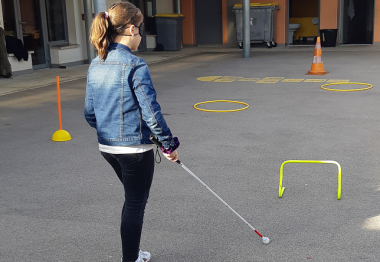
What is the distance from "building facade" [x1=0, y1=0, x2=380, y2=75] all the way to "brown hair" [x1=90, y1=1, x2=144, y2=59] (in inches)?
439

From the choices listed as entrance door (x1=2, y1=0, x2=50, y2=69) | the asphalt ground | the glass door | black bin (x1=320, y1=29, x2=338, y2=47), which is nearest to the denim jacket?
the asphalt ground

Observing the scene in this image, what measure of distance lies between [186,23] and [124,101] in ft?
64.9

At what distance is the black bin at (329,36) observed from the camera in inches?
760

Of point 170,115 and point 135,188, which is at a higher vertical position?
point 135,188

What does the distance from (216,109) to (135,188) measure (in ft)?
18.3

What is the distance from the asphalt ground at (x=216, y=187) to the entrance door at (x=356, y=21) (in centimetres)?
1206

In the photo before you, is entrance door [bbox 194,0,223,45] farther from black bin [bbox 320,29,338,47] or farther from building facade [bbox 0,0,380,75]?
black bin [bbox 320,29,338,47]

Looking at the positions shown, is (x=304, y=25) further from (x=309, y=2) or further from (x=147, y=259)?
(x=147, y=259)

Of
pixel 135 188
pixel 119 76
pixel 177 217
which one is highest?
pixel 119 76

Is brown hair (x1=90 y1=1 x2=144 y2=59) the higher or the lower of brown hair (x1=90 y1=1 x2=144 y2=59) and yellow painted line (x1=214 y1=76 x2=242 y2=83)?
the higher

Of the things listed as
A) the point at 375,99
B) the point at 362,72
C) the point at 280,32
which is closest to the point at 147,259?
the point at 375,99

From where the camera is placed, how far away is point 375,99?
8633 mm

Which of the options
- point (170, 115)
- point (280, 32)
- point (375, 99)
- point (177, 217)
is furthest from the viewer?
point (280, 32)

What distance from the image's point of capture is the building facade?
14.1 metres
